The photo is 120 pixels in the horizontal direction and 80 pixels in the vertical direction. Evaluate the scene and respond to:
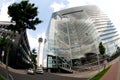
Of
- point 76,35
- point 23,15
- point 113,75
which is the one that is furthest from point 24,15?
point 76,35

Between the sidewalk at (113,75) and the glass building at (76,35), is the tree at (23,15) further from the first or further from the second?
the glass building at (76,35)

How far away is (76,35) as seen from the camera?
157000 mm

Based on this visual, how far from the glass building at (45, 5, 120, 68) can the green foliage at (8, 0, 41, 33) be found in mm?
98365

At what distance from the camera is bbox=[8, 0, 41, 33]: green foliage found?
43469 mm

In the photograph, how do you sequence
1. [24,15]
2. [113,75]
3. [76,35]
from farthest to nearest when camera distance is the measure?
[76,35] → [24,15] → [113,75]

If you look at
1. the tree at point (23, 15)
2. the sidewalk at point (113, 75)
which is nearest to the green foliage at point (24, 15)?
the tree at point (23, 15)

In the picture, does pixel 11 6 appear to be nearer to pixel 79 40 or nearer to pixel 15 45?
pixel 15 45

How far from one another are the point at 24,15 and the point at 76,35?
114 meters

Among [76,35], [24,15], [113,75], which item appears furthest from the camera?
[76,35]

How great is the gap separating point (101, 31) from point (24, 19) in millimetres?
115252

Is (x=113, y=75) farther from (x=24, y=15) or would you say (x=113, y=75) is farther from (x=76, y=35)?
(x=76, y=35)

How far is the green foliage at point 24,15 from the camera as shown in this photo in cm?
4347

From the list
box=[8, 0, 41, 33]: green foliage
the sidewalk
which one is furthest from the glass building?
the sidewalk

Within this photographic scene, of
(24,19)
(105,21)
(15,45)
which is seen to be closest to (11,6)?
(24,19)
